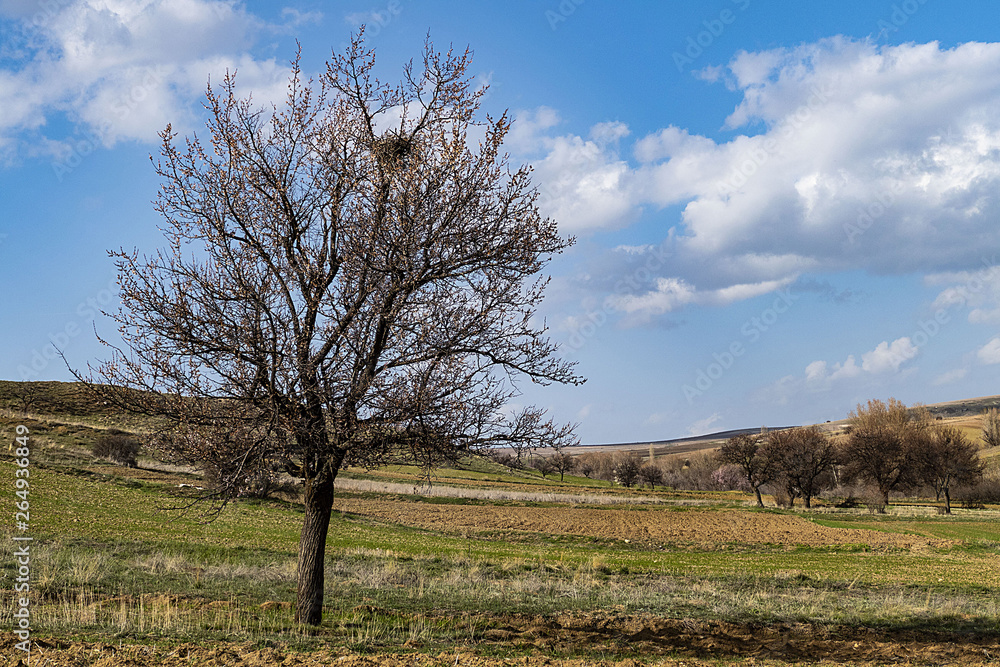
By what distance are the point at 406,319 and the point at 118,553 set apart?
49.2 ft

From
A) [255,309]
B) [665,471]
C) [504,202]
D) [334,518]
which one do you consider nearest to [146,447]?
[255,309]

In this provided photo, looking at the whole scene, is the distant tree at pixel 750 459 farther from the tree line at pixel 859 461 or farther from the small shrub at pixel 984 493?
the small shrub at pixel 984 493

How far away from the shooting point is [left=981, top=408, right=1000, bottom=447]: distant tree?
13138cm

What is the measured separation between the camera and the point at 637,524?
47.9m

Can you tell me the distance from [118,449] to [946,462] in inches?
3389

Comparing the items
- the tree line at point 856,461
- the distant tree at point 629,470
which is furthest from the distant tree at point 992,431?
the distant tree at point 629,470

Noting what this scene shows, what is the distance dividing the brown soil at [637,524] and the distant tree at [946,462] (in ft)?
102

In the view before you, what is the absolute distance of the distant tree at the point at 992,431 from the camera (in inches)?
5172

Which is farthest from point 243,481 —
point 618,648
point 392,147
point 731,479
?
point 731,479

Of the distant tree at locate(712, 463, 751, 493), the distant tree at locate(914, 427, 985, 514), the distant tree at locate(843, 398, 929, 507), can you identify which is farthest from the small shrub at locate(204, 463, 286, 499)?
the distant tree at locate(712, 463, 751, 493)

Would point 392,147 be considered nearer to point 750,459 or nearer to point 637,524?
point 637,524

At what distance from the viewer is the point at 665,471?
13550 cm

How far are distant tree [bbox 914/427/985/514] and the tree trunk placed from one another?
3242 inches

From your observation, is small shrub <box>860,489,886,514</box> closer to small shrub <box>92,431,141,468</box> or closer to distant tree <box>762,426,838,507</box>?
distant tree <box>762,426,838,507</box>
